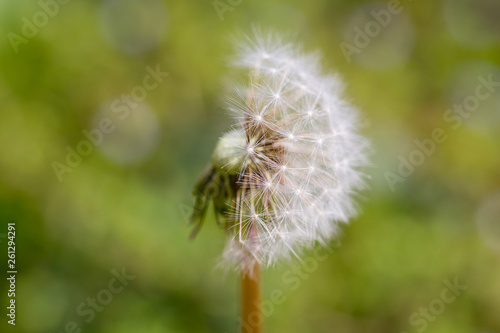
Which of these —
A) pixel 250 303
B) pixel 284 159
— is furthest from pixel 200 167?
pixel 250 303

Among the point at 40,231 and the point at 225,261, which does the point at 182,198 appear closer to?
the point at 40,231

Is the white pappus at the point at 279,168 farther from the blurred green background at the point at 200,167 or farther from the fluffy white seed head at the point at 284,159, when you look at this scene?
the blurred green background at the point at 200,167

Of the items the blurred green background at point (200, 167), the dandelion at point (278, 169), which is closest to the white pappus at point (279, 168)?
the dandelion at point (278, 169)

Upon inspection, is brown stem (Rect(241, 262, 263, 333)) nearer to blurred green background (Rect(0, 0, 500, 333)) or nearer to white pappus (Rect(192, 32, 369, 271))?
white pappus (Rect(192, 32, 369, 271))

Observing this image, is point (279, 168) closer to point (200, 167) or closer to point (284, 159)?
point (284, 159)

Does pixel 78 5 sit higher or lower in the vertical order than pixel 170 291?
higher

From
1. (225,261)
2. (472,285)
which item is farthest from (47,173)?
(472,285)

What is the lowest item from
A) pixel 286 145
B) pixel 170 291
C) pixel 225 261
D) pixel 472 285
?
pixel 472 285

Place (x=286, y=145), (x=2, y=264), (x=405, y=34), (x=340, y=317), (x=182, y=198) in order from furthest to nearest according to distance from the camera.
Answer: (x=405, y=34) < (x=340, y=317) < (x=182, y=198) < (x=2, y=264) < (x=286, y=145)
